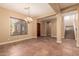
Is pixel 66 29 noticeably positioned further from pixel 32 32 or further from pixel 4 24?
pixel 4 24

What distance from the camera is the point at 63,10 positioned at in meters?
6.45

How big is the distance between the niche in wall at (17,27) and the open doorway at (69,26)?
405 centimetres

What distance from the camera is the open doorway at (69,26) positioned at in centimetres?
913

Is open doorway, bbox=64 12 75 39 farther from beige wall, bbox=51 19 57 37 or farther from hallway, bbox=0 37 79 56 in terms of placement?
hallway, bbox=0 37 79 56

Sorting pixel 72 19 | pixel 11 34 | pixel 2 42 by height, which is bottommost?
pixel 2 42

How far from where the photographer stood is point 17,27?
24.9ft

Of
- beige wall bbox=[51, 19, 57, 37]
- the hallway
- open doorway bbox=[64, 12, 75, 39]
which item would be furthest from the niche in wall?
beige wall bbox=[51, 19, 57, 37]

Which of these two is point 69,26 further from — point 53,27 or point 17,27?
point 17,27

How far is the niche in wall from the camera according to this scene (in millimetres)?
6941

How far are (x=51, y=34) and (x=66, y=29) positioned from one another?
9.36 ft

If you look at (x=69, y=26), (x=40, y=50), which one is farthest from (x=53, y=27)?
(x=40, y=50)

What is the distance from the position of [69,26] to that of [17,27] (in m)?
5.10

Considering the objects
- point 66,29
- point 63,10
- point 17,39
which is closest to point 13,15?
point 17,39

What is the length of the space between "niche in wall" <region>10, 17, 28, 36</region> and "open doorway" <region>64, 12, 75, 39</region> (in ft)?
13.3
